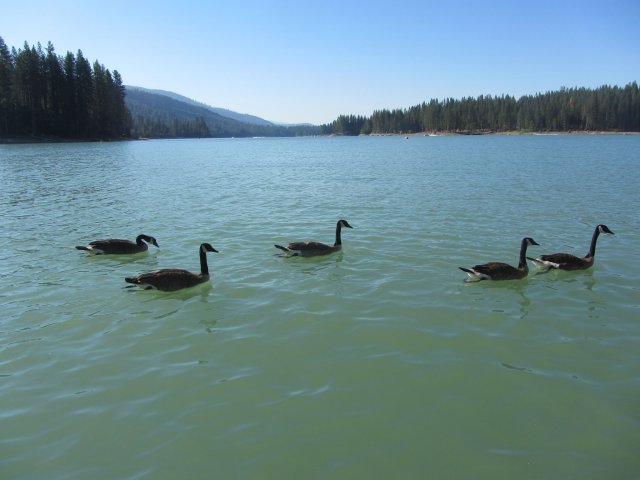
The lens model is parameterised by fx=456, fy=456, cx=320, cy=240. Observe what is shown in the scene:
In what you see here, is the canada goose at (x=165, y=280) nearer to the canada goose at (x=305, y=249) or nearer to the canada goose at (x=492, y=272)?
the canada goose at (x=305, y=249)

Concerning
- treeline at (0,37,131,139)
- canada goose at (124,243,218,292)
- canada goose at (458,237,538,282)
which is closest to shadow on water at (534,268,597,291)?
canada goose at (458,237,538,282)

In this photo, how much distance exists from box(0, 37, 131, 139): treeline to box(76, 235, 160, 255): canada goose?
333ft

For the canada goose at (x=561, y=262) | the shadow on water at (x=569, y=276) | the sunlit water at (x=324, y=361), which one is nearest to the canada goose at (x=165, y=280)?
the sunlit water at (x=324, y=361)

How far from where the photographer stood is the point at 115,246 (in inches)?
560

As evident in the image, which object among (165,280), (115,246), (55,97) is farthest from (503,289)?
(55,97)

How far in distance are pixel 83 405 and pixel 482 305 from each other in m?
7.68

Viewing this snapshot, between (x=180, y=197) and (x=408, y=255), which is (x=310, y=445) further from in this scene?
(x=180, y=197)

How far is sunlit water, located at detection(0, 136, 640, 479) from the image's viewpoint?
17.3 feet

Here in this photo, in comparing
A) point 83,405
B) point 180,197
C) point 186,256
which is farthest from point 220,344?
point 180,197

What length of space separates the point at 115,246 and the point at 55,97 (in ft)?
378

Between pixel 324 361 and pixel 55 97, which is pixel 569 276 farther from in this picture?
pixel 55 97

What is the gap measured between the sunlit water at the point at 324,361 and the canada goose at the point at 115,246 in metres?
0.32

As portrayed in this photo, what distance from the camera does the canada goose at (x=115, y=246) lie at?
14.0 meters

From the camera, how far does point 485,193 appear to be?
25.7m
